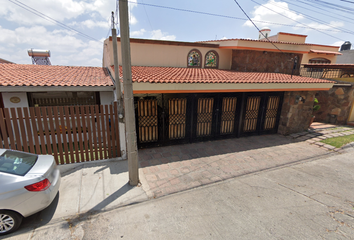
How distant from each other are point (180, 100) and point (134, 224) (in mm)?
4754

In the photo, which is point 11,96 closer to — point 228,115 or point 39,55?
point 228,115

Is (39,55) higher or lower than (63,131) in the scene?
higher

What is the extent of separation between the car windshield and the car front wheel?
0.67m

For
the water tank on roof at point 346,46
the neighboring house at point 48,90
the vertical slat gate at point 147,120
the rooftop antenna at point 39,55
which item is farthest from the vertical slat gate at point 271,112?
the water tank on roof at point 346,46

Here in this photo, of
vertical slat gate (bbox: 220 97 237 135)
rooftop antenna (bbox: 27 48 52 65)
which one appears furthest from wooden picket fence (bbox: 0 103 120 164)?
rooftop antenna (bbox: 27 48 52 65)

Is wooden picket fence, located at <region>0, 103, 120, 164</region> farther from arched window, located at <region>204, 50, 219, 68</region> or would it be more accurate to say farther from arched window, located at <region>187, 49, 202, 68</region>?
arched window, located at <region>204, 50, 219, 68</region>

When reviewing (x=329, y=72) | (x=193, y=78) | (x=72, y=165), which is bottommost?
(x=72, y=165)

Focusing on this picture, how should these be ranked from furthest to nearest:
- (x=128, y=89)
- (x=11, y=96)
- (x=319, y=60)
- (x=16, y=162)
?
(x=319, y=60) < (x=11, y=96) < (x=128, y=89) < (x=16, y=162)

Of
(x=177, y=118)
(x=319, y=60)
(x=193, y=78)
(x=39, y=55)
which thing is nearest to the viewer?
(x=193, y=78)

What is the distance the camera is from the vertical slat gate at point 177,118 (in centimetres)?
708

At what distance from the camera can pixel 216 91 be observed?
21.9ft

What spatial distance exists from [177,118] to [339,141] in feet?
24.6

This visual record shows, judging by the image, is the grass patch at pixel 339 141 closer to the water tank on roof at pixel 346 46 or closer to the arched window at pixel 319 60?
Answer: the arched window at pixel 319 60

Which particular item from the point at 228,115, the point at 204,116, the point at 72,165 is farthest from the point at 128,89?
the point at 228,115
